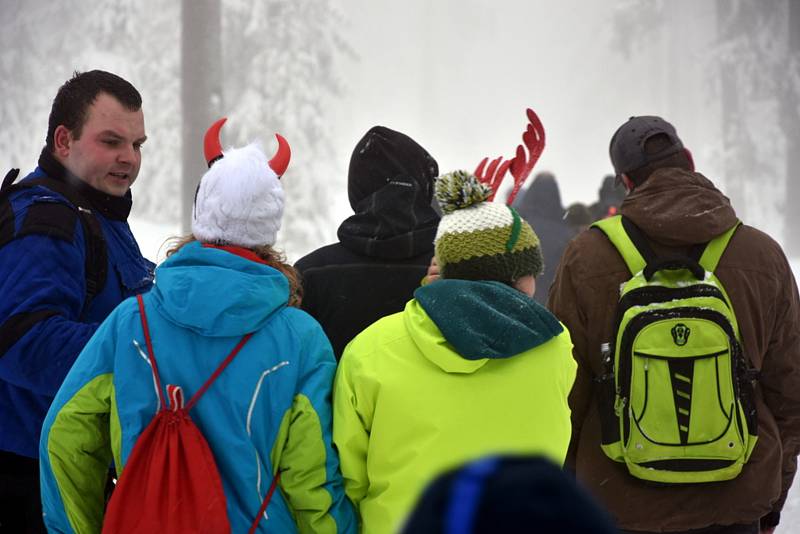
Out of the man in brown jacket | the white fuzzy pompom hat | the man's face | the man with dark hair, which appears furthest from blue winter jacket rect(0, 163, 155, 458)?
the man in brown jacket

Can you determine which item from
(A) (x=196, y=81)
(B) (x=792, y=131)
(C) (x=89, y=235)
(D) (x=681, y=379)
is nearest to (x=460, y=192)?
(D) (x=681, y=379)

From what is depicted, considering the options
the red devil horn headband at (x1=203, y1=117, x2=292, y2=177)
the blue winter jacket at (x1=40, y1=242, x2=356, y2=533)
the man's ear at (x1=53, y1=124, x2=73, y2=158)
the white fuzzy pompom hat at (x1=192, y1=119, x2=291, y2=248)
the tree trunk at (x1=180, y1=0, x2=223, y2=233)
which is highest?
the tree trunk at (x1=180, y1=0, x2=223, y2=233)

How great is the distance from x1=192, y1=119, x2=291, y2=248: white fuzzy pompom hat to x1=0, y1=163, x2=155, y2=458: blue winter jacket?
0.54 m

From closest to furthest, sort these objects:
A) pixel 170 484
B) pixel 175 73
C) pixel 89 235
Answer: pixel 170 484 < pixel 89 235 < pixel 175 73

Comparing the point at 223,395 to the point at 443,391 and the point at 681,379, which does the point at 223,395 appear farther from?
the point at 681,379

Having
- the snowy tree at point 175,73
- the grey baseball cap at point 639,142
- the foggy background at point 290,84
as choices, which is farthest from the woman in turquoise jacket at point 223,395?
the snowy tree at point 175,73

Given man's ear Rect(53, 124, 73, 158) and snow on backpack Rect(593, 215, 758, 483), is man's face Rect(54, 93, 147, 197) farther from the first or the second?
snow on backpack Rect(593, 215, 758, 483)

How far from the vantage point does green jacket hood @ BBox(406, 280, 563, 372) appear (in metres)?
2.13

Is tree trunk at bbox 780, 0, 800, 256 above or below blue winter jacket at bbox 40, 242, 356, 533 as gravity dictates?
above

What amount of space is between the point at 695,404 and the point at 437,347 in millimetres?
1086

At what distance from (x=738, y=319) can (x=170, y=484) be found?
1904mm

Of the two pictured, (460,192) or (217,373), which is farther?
(460,192)

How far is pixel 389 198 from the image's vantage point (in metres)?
3.22

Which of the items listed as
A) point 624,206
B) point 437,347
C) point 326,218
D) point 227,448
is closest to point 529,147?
point 624,206
